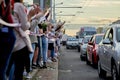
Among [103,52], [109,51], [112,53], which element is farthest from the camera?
[103,52]

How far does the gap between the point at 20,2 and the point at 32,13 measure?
1.21 m

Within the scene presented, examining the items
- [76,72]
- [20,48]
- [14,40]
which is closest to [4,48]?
[14,40]

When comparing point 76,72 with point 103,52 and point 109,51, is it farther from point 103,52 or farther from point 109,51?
point 109,51

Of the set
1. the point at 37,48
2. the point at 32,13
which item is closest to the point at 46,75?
the point at 37,48

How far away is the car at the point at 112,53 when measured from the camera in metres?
12.3

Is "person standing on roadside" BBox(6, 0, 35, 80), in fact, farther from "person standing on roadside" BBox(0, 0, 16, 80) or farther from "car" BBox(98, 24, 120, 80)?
"car" BBox(98, 24, 120, 80)

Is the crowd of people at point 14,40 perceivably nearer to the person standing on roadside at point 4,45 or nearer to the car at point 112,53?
the person standing on roadside at point 4,45

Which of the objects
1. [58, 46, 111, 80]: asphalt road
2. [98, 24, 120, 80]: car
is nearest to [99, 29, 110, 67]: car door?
[98, 24, 120, 80]: car

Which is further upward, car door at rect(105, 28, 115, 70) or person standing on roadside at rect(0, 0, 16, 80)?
person standing on roadside at rect(0, 0, 16, 80)

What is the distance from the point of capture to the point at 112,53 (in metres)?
12.9

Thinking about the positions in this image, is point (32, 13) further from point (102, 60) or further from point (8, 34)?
point (102, 60)

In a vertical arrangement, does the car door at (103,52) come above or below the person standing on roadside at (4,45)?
below

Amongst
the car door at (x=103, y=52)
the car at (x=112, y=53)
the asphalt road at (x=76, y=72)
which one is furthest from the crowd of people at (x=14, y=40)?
the asphalt road at (x=76, y=72)

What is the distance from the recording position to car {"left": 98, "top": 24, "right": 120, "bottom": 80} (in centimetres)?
1229
